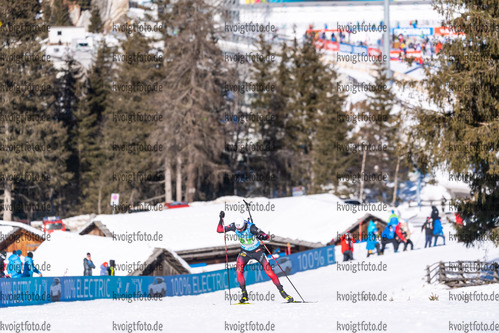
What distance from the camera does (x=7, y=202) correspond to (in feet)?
167

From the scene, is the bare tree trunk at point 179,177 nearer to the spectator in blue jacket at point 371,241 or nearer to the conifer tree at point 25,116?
the conifer tree at point 25,116

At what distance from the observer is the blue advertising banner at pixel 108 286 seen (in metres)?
17.1

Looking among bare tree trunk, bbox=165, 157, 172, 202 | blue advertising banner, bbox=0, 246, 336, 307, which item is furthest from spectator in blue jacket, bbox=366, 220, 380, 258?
bare tree trunk, bbox=165, 157, 172, 202

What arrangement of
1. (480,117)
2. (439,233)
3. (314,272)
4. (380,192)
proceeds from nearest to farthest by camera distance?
(480,117)
(314,272)
(439,233)
(380,192)

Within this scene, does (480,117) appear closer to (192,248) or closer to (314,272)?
(314,272)

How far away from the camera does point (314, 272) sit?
87.9ft

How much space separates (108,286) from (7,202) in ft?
110

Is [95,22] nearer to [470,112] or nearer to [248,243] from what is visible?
[470,112]

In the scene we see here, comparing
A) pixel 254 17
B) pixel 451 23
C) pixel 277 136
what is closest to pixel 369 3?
pixel 254 17

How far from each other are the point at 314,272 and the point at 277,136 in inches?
1471

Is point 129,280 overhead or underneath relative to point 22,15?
underneath

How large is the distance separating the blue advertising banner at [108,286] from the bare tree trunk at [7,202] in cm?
2828

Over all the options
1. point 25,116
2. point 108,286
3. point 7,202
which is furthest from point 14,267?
point 25,116

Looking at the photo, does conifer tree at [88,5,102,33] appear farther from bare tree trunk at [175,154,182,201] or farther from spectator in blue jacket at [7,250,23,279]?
spectator in blue jacket at [7,250,23,279]
